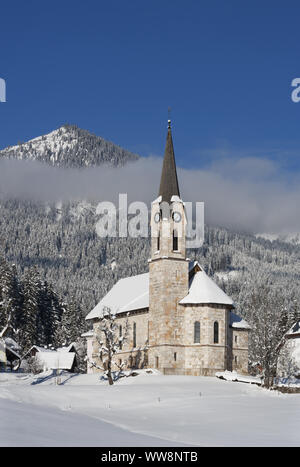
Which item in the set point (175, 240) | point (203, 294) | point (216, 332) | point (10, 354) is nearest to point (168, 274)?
point (175, 240)

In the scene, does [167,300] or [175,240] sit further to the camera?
[175,240]

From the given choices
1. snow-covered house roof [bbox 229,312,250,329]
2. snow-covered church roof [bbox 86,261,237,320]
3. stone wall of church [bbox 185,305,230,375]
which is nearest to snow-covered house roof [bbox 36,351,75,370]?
snow-covered church roof [bbox 86,261,237,320]

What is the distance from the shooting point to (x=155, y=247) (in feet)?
241

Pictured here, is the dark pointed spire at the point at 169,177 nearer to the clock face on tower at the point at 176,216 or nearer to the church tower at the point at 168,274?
the church tower at the point at 168,274

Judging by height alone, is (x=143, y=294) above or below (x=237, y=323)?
above

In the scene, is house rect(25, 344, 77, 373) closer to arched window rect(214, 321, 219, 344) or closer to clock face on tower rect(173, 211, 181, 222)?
arched window rect(214, 321, 219, 344)

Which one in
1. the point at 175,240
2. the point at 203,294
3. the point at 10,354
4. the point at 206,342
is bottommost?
the point at 10,354

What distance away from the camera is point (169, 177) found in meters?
74.0

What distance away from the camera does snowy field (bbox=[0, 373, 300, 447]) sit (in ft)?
86.0

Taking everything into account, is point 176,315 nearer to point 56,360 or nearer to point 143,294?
point 143,294

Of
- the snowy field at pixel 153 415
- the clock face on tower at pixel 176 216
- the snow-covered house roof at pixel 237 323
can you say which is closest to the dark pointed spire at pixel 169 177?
the clock face on tower at pixel 176 216

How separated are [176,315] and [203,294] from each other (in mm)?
3200

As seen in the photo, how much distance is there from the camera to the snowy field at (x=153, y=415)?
86.0 feet
